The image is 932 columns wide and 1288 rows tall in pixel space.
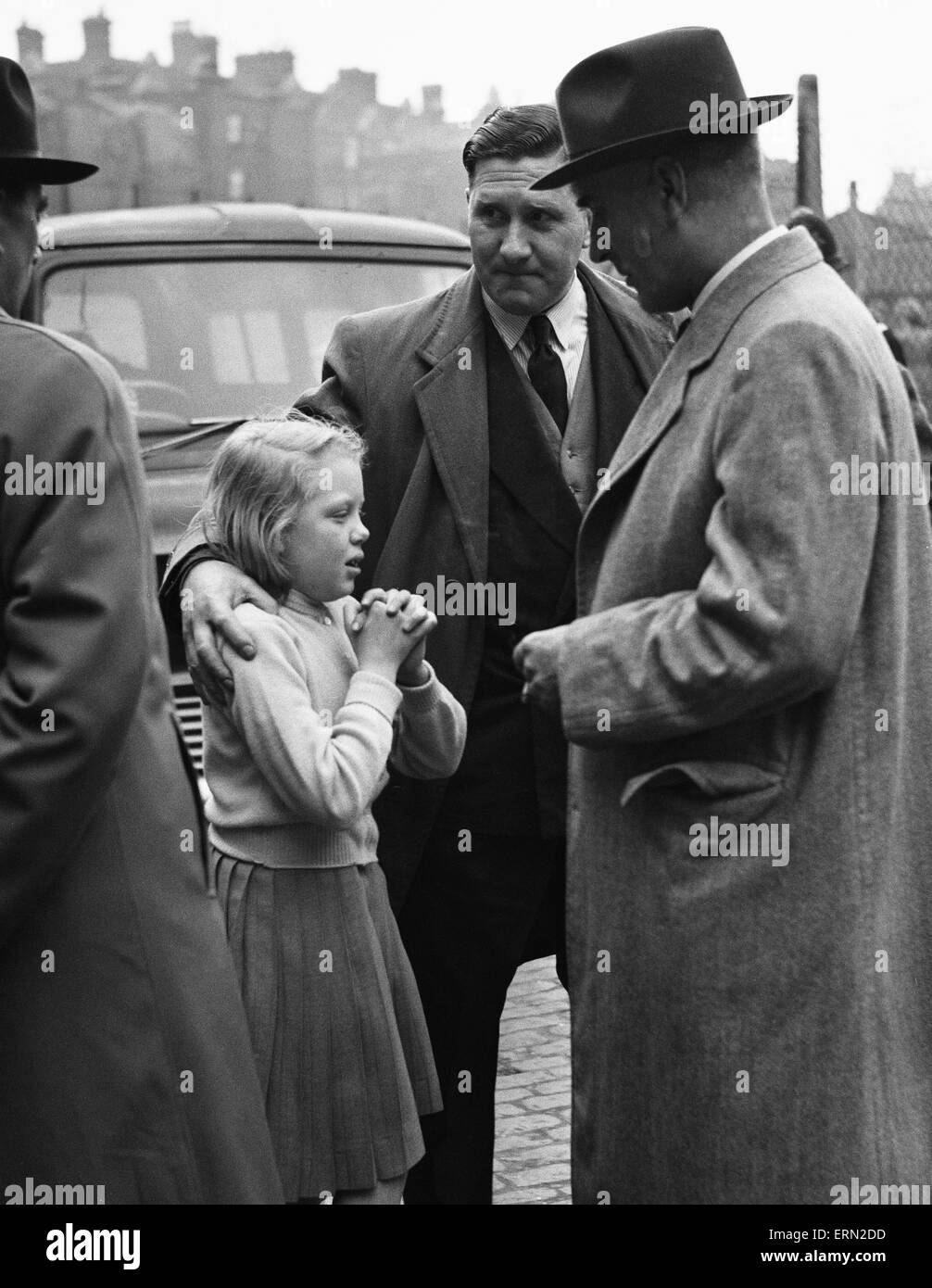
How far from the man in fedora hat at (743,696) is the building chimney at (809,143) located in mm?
5405

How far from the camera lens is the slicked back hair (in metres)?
3.72

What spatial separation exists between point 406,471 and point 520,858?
81 centimetres

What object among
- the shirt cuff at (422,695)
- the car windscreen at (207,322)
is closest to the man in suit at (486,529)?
the shirt cuff at (422,695)

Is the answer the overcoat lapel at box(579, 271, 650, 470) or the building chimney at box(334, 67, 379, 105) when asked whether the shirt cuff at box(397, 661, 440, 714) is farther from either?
the building chimney at box(334, 67, 379, 105)

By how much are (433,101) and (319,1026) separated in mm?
57993

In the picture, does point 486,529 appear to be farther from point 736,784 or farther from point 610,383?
point 736,784

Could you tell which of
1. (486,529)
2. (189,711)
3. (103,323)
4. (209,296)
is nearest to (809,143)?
(209,296)

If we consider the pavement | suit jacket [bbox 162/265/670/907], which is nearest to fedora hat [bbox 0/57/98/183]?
suit jacket [bbox 162/265/670/907]

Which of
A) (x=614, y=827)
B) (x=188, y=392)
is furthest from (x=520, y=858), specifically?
(x=188, y=392)

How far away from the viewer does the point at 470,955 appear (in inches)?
149

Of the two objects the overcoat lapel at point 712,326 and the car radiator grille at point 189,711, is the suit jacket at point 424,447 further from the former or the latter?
the car radiator grille at point 189,711

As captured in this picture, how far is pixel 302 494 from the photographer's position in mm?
3291

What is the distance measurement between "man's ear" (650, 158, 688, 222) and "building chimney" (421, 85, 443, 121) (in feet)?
172

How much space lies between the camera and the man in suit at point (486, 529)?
3.69 meters
